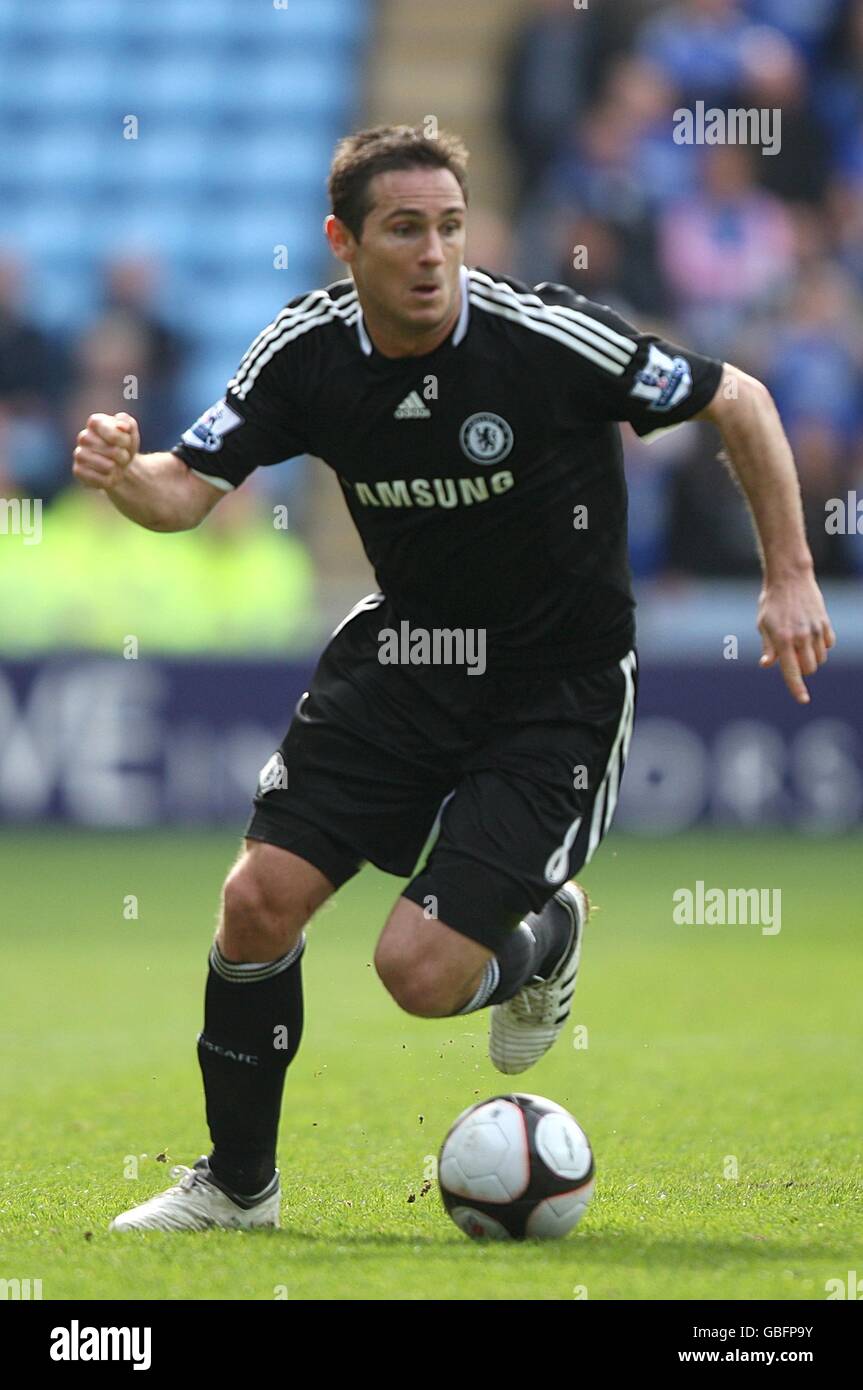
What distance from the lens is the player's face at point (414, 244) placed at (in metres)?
4.85

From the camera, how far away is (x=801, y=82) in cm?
1619

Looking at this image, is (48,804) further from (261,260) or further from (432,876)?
(432,876)

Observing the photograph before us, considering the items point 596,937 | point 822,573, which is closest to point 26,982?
point 596,937

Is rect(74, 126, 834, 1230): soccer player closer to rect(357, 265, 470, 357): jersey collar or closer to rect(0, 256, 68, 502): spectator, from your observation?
rect(357, 265, 470, 357): jersey collar

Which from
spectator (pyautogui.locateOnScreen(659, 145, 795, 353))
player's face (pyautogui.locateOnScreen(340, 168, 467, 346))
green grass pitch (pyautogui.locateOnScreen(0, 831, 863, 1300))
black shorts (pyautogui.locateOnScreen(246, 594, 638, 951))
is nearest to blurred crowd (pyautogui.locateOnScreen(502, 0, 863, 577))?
spectator (pyautogui.locateOnScreen(659, 145, 795, 353))

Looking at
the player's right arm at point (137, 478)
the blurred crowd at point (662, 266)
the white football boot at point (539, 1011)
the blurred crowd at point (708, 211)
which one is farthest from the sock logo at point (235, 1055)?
the blurred crowd at point (708, 211)

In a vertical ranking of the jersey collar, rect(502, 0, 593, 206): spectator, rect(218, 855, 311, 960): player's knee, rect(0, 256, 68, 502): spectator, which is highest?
rect(502, 0, 593, 206): spectator

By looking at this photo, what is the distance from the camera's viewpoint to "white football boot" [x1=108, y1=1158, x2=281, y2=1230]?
4.85 m

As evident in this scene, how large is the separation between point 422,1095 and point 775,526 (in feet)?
8.04

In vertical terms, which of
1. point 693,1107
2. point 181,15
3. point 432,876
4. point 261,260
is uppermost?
point 181,15

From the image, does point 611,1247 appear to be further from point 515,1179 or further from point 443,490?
point 443,490

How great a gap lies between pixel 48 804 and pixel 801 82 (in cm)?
761

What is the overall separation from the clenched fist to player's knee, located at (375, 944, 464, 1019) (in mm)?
1170

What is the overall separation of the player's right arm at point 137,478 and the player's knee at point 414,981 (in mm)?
1068
